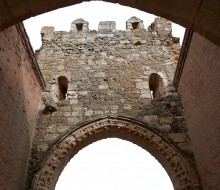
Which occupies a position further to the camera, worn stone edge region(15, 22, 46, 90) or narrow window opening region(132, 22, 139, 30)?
narrow window opening region(132, 22, 139, 30)

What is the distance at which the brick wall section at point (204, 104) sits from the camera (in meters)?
3.95

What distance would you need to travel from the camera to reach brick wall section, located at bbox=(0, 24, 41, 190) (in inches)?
168

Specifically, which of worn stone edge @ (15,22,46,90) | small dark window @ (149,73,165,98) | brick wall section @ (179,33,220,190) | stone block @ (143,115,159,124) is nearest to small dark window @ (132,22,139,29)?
small dark window @ (149,73,165,98)

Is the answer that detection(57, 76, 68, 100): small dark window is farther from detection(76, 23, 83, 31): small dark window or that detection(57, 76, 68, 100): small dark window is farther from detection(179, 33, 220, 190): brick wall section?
detection(179, 33, 220, 190): brick wall section

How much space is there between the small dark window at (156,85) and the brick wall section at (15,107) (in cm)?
317

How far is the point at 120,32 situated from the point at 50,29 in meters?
2.24

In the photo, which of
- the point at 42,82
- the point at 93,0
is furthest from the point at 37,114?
the point at 93,0

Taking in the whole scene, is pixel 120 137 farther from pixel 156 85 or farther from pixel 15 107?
pixel 15 107

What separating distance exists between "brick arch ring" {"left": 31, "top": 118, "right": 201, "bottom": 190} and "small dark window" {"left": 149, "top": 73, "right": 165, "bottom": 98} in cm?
132

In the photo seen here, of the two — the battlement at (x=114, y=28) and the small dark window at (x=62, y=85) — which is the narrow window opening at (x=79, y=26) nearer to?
the battlement at (x=114, y=28)

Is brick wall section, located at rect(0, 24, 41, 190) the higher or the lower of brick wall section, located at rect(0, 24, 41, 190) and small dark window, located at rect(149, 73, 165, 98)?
the lower

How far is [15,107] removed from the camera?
15.7 feet

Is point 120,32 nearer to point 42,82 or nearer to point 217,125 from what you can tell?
point 42,82

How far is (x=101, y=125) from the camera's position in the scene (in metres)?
5.89
